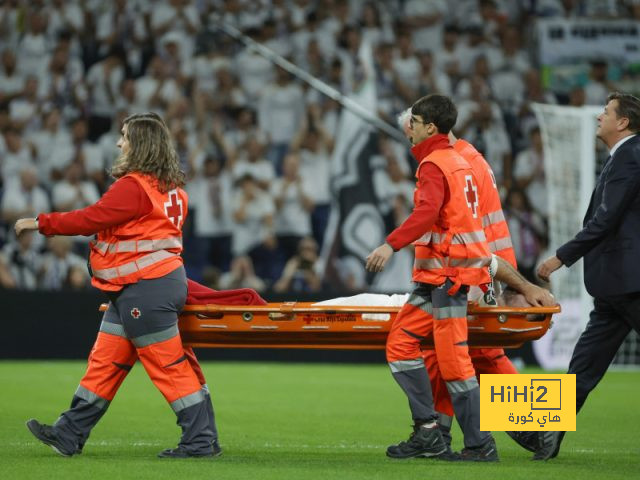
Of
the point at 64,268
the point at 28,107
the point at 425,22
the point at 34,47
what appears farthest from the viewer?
the point at 425,22

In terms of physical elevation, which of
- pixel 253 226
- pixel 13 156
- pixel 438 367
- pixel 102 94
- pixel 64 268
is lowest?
pixel 64 268

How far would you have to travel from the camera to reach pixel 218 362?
55.2ft

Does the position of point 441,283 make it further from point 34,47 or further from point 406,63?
point 34,47

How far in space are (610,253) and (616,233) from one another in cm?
12

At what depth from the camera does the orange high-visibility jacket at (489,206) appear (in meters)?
7.21

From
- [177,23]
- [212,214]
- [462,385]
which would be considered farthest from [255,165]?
[462,385]

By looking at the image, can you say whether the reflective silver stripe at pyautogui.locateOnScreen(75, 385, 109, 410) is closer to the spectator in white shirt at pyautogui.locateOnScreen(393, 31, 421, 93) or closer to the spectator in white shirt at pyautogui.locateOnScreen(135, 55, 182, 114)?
the spectator in white shirt at pyautogui.locateOnScreen(135, 55, 182, 114)

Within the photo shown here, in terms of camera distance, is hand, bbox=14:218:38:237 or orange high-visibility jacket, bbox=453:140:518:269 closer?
hand, bbox=14:218:38:237

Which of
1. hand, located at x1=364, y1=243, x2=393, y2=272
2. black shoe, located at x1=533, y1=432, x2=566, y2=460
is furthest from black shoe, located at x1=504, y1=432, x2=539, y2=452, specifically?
hand, located at x1=364, y1=243, x2=393, y2=272

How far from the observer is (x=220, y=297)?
7199 mm

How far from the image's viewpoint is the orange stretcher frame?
23.1 ft

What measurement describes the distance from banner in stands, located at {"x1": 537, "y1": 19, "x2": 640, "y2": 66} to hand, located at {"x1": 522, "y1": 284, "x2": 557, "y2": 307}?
1229 centimetres

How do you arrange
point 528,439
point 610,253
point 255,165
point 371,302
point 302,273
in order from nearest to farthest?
point 610,253 < point 528,439 < point 371,302 < point 302,273 < point 255,165

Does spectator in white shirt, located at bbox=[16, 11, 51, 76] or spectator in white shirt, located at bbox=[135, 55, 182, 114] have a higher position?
spectator in white shirt, located at bbox=[16, 11, 51, 76]
